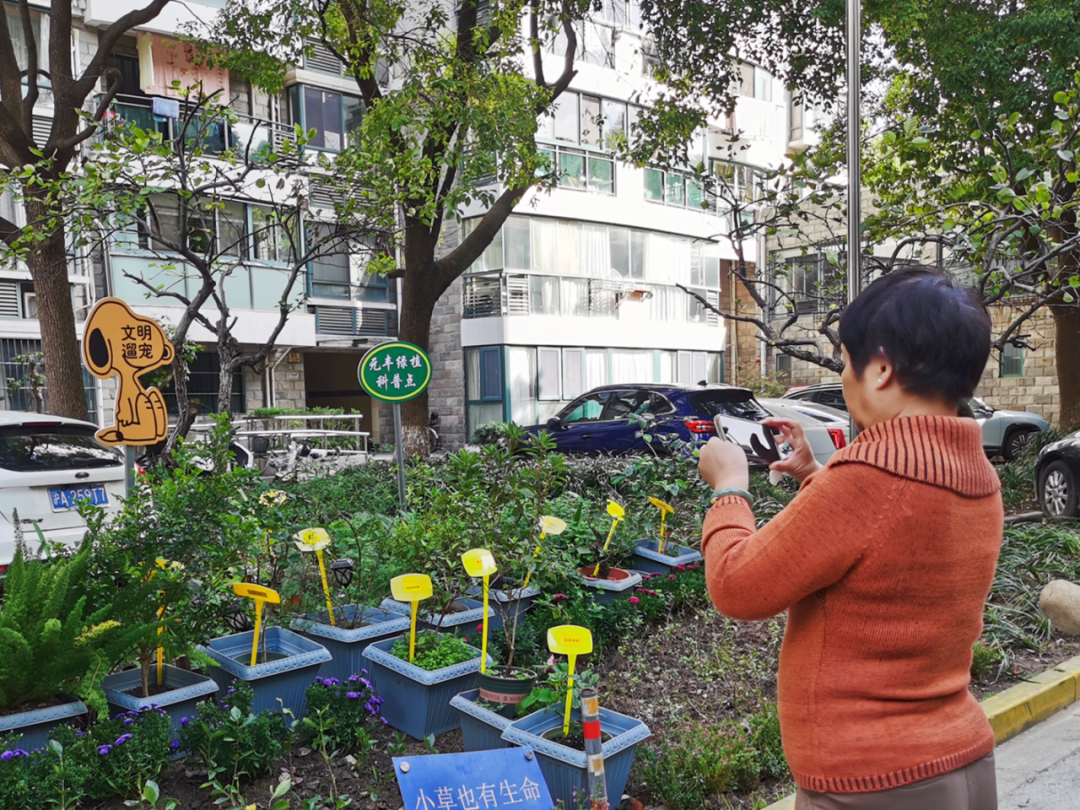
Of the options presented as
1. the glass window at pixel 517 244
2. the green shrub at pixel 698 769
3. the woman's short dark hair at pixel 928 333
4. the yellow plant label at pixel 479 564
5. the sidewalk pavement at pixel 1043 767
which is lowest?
the sidewalk pavement at pixel 1043 767

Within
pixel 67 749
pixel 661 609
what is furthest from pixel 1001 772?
pixel 67 749

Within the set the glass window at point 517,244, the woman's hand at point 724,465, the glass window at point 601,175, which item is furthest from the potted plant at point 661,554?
the glass window at point 601,175

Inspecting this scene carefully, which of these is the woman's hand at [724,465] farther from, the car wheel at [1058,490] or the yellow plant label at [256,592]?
the car wheel at [1058,490]

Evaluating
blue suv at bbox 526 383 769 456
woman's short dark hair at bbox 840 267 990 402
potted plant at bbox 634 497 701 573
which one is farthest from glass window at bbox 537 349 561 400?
woman's short dark hair at bbox 840 267 990 402

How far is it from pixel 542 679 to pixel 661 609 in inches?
67.8

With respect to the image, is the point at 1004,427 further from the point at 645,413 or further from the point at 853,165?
the point at 853,165

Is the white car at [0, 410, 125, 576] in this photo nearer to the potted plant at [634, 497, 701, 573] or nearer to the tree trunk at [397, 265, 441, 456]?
the potted plant at [634, 497, 701, 573]

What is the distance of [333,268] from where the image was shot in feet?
81.1

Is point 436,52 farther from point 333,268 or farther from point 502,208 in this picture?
point 333,268

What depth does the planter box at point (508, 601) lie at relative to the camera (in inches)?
189

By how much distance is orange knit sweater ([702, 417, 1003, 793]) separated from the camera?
158 cm

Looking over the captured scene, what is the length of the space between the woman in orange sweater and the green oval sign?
5744 millimetres

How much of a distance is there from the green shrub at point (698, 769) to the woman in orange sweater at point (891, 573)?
1995mm

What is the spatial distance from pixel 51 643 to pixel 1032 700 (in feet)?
15.7
